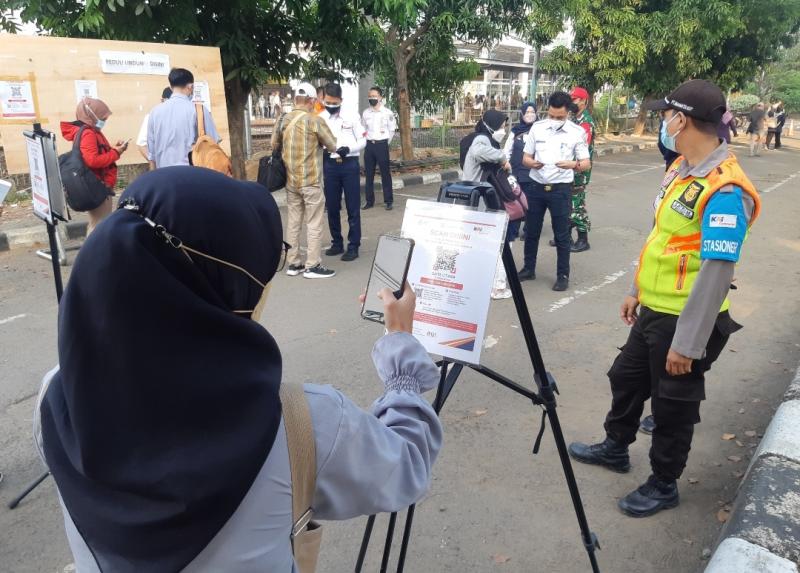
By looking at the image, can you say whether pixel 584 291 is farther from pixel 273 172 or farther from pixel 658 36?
pixel 658 36

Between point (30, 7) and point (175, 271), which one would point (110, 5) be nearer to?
point (30, 7)

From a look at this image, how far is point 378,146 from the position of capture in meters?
10.1

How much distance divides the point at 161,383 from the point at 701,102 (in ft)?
8.13

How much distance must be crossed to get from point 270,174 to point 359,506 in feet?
17.4

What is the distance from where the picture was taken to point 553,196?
6.21 meters

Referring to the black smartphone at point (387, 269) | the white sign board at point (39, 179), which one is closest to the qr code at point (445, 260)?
the black smartphone at point (387, 269)

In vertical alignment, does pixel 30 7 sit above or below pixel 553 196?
above

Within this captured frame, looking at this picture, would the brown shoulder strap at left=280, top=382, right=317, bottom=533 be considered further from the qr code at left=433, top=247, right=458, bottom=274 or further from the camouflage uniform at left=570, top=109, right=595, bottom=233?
the camouflage uniform at left=570, top=109, right=595, bottom=233

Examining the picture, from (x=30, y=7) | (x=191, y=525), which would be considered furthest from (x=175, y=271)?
(x=30, y=7)

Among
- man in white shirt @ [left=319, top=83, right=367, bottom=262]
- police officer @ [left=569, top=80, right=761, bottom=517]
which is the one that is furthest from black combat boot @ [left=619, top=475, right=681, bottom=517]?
man in white shirt @ [left=319, top=83, right=367, bottom=262]

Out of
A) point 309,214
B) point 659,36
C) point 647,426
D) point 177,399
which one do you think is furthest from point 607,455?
point 659,36

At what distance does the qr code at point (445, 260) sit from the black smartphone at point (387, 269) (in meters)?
0.37

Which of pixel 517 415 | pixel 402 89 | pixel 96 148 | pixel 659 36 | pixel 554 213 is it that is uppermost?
pixel 659 36

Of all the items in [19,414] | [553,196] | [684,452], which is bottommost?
[19,414]
